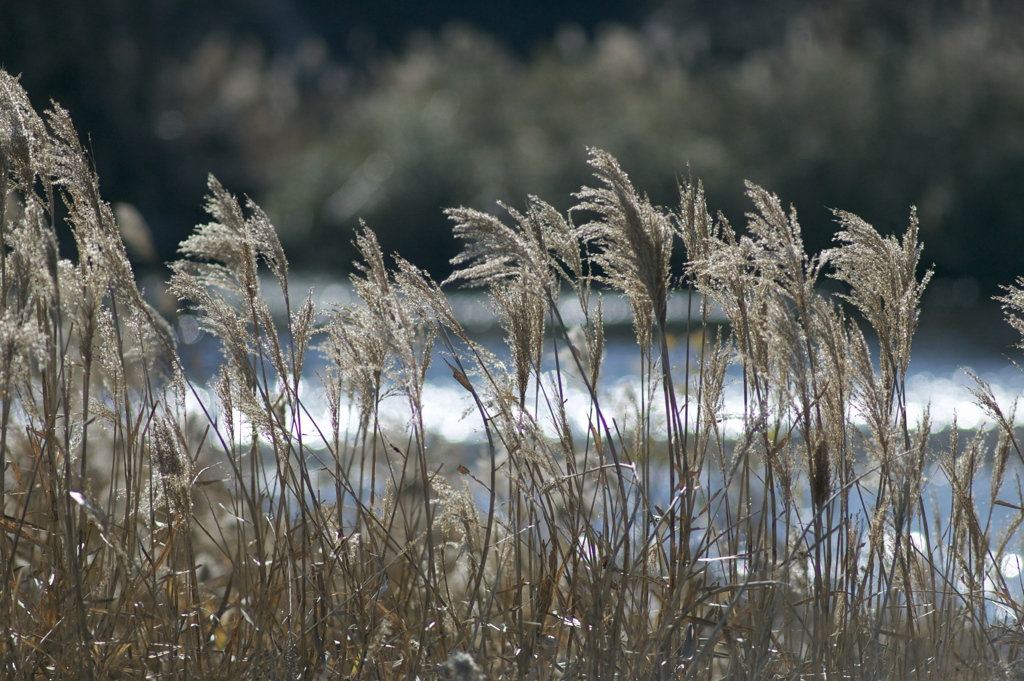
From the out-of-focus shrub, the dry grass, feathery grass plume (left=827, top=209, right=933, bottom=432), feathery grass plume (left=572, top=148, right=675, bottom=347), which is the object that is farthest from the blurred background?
feathery grass plume (left=827, top=209, right=933, bottom=432)

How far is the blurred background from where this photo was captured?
1021 cm

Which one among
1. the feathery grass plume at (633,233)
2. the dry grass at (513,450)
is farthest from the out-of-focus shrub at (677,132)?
the feathery grass plume at (633,233)

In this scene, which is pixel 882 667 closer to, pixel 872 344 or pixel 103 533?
pixel 103 533

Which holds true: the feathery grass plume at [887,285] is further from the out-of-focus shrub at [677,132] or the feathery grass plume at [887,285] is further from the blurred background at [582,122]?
the blurred background at [582,122]

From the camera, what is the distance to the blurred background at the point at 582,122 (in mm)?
10211

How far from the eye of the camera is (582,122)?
43.9 ft

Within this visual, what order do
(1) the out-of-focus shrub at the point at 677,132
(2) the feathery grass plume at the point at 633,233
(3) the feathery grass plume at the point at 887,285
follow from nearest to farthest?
(2) the feathery grass plume at the point at 633,233, (3) the feathery grass plume at the point at 887,285, (1) the out-of-focus shrub at the point at 677,132

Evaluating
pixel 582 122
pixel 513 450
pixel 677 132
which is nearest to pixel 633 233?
pixel 513 450

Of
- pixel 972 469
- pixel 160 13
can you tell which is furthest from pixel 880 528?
pixel 160 13

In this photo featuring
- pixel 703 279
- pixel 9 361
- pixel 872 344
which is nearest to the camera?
pixel 9 361

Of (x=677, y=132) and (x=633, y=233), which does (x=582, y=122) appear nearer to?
(x=677, y=132)

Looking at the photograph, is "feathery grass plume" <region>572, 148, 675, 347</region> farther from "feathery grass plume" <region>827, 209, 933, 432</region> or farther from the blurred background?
the blurred background

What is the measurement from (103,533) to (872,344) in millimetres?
8067

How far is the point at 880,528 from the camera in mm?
1596
